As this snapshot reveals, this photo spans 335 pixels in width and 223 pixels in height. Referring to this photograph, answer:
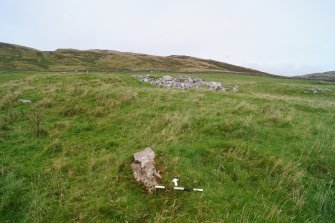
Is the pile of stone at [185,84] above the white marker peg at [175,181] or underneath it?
above

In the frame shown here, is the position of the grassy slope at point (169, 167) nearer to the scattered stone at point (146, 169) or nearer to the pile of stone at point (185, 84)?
the scattered stone at point (146, 169)

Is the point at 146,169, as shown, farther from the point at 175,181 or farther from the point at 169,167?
the point at 175,181

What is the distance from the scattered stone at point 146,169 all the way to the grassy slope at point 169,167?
241 millimetres

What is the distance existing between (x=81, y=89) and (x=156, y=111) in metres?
6.80

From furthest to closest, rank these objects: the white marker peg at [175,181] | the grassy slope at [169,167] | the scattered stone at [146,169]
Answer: the scattered stone at [146,169] → the white marker peg at [175,181] → the grassy slope at [169,167]

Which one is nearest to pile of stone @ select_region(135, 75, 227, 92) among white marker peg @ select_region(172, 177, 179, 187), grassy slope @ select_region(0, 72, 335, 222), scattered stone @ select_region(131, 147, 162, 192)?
grassy slope @ select_region(0, 72, 335, 222)

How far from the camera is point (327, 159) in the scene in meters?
8.55

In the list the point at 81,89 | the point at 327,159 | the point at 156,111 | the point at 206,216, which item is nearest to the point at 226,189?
the point at 206,216

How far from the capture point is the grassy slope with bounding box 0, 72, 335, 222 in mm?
6293

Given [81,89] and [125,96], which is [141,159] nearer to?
[125,96]

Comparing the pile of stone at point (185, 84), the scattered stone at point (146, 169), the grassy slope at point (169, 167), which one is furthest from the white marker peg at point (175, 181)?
the pile of stone at point (185, 84)

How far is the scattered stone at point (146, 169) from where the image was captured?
6.96m

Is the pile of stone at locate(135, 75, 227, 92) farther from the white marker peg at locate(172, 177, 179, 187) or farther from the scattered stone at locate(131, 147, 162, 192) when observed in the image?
the white marker peg at locate(172, 177, 179, 187)

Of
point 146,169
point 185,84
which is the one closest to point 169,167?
point 146,169
